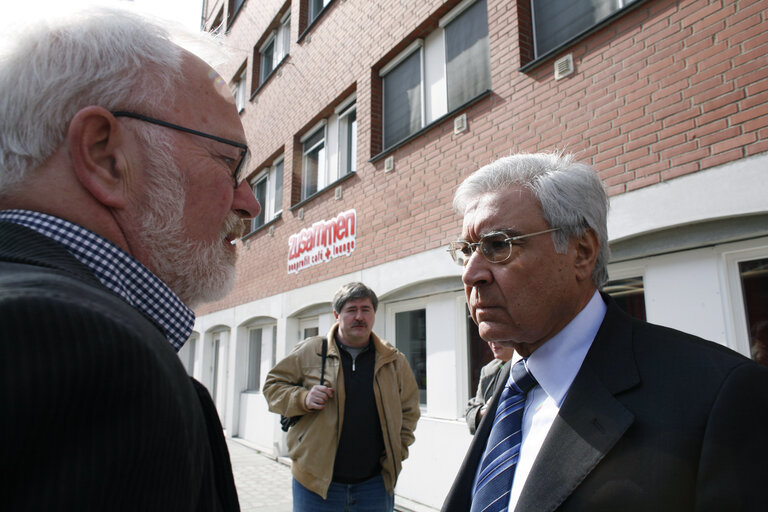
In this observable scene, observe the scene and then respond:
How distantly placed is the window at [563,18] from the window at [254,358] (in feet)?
29.7

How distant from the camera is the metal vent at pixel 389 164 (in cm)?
691

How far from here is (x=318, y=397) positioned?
11.4 feet

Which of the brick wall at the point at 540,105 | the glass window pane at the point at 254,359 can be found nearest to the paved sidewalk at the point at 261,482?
the glass window pane at the point at 254,359

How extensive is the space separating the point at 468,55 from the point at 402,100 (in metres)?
1.45

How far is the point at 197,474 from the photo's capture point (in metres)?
0.60

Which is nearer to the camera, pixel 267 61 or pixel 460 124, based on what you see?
pixel 460 124

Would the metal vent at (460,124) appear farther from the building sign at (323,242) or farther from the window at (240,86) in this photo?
the window at (240,86)

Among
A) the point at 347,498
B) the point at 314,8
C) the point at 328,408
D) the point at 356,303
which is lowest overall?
the point at 347,498

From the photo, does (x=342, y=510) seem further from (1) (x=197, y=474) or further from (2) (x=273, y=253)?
(2) (x=273, y=253)

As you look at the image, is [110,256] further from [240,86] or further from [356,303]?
[240,86]

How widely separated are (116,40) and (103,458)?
34.5 inches

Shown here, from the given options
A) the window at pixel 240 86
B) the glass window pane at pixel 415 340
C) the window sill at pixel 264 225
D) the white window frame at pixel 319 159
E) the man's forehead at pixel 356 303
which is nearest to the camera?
the man's forehead at pixel 356 303

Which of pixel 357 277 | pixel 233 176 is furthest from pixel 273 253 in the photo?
pixel 233 176

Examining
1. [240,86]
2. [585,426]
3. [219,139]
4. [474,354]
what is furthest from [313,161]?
[585,426]
